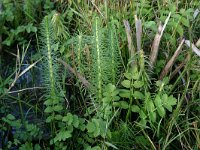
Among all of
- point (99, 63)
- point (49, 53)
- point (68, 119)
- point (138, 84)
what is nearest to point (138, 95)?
point (138, 84)

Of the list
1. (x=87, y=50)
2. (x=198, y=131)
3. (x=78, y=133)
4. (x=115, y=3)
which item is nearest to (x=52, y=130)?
(x=78, y=133)

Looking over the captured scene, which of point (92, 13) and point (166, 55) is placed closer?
point (166, 55)

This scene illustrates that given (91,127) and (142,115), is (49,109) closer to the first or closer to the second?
(91,127)

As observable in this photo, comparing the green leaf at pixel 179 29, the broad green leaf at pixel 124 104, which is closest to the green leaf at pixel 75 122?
the broad green leaf at pixel 124 104

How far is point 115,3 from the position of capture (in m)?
2.47

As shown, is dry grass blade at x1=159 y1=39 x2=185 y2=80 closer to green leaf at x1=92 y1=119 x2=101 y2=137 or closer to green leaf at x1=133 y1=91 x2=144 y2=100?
green leaf at x1=133 y1=91 x2=144 y2=100

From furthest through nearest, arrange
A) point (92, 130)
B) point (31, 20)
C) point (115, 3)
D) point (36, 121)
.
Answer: point (31, 20), point (115, 3), point (36, 121), point (92, 130)

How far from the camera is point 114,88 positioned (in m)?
1.90

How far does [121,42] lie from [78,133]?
570mm

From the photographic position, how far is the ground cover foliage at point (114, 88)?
1.90m

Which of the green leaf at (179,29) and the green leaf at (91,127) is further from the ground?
the green leaf at (179,29)

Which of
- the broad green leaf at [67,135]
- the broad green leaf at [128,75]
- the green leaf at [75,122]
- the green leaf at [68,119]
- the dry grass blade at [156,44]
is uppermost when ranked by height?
the dry grass blade at [156,44]

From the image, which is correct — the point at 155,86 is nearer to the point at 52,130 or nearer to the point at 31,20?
the point at 52,130

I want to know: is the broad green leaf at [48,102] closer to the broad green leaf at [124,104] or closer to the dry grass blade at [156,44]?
the broad green leaf at [124,104]
